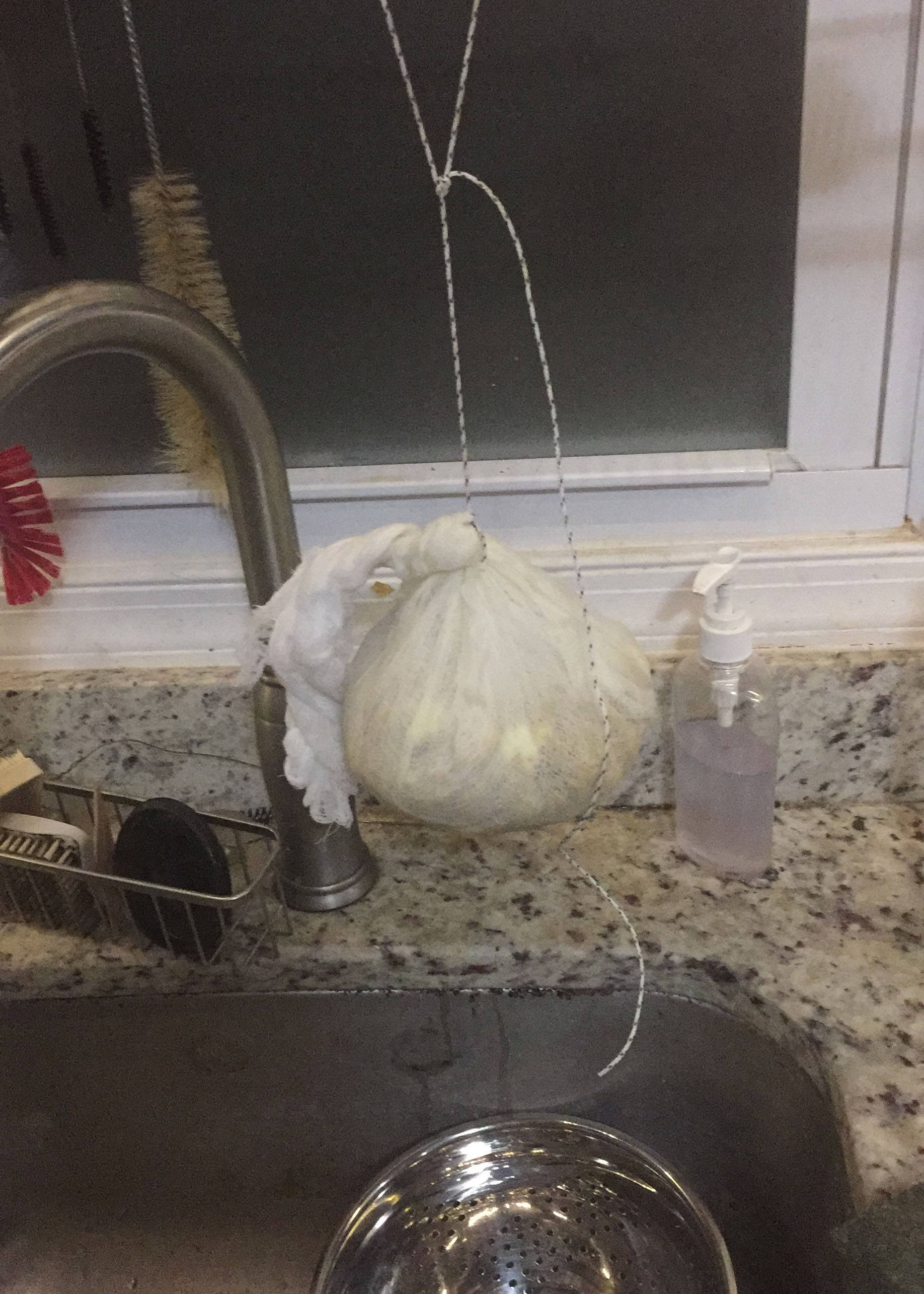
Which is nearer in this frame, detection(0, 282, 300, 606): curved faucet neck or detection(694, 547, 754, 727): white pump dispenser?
detection(0, 282, 300, 606): curved faucet neck

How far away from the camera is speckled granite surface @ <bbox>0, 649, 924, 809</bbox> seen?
0.62 metres

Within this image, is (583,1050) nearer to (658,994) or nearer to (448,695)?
(658,994)

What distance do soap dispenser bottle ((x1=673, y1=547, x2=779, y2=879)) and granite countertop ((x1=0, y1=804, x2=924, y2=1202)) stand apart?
0.07 ft

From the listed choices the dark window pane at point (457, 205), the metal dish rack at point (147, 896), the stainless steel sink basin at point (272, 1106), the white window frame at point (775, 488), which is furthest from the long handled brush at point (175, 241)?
the stainless steel sink basin at point (272, 1106)

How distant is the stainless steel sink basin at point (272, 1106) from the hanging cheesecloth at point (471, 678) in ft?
0.77

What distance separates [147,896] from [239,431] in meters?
0.28

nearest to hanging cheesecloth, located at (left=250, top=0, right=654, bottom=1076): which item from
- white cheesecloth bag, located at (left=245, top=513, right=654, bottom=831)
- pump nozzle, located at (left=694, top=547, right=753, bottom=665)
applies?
white cheesecloth bag, located at (left=245, top=513, right=654, bottom=831)

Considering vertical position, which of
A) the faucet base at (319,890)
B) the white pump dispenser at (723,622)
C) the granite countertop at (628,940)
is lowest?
the granite countertop at (628,940)

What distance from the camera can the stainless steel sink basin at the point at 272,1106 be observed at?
581 millimetres

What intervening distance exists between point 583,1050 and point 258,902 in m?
0.23

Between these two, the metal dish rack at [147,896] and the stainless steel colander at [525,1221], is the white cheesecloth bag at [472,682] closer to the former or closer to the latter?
the metal dish rack at [147,896]

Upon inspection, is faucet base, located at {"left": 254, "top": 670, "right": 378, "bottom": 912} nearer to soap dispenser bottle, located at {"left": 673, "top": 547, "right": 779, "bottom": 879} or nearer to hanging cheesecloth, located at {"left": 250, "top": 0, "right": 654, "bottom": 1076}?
hanging cheesecloth, located at {"left": 250, "top": 0, "right": 654, "bottom": 1076}

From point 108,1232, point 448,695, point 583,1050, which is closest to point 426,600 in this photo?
point 448,695

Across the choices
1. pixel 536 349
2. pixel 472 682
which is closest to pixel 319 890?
pixel 472 682
